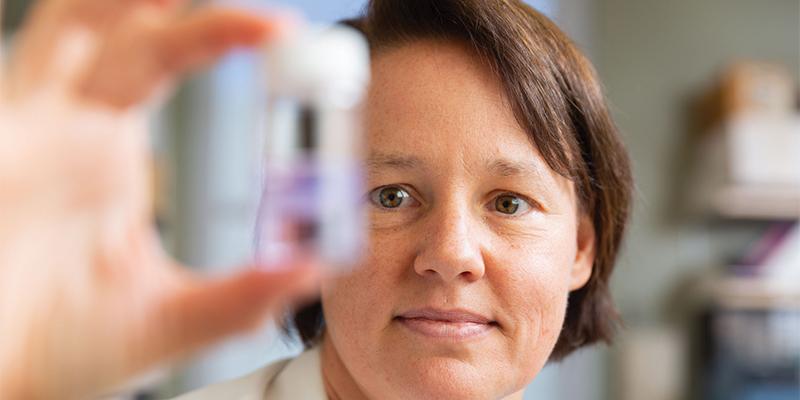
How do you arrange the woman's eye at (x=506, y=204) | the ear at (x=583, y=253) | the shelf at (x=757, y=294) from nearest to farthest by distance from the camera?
the woman's eye at (x=506, y=204)
the ear at (x=583, y=253)
the shelf at (x=757, y=294)

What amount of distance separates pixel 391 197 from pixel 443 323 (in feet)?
0.53

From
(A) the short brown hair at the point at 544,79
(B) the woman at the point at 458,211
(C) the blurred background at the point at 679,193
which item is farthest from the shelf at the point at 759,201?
(B) the woman at the point at 458,211

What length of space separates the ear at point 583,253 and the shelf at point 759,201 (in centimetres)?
249

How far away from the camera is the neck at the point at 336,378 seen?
3.92 feet

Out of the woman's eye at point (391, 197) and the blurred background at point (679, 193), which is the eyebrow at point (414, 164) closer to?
the woman's eye at point (391, 197)

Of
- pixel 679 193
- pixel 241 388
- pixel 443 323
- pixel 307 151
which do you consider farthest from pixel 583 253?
pixel 679 193

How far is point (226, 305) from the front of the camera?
0.56m

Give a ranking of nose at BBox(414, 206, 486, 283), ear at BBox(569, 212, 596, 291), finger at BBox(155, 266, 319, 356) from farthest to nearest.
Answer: ear at BBox(569, 212, 596, 291)
nose at BBox(414, 206, 486, 283)
finger at BBox(155, 266, 319, 356)

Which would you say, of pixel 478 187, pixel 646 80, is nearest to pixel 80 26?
pixel 478 187

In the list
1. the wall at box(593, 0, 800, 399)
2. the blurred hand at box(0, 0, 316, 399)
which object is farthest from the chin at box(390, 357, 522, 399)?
the wall at box(593, 0, 800, 399)

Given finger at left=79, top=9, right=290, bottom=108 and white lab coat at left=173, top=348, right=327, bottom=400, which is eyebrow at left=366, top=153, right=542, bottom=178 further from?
finger at left=79, top=9, right=290, bottom=108

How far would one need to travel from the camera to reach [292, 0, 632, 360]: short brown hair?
1110 mm

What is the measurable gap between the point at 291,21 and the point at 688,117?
142 inches

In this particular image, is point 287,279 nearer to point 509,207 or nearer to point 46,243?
point 46,243
